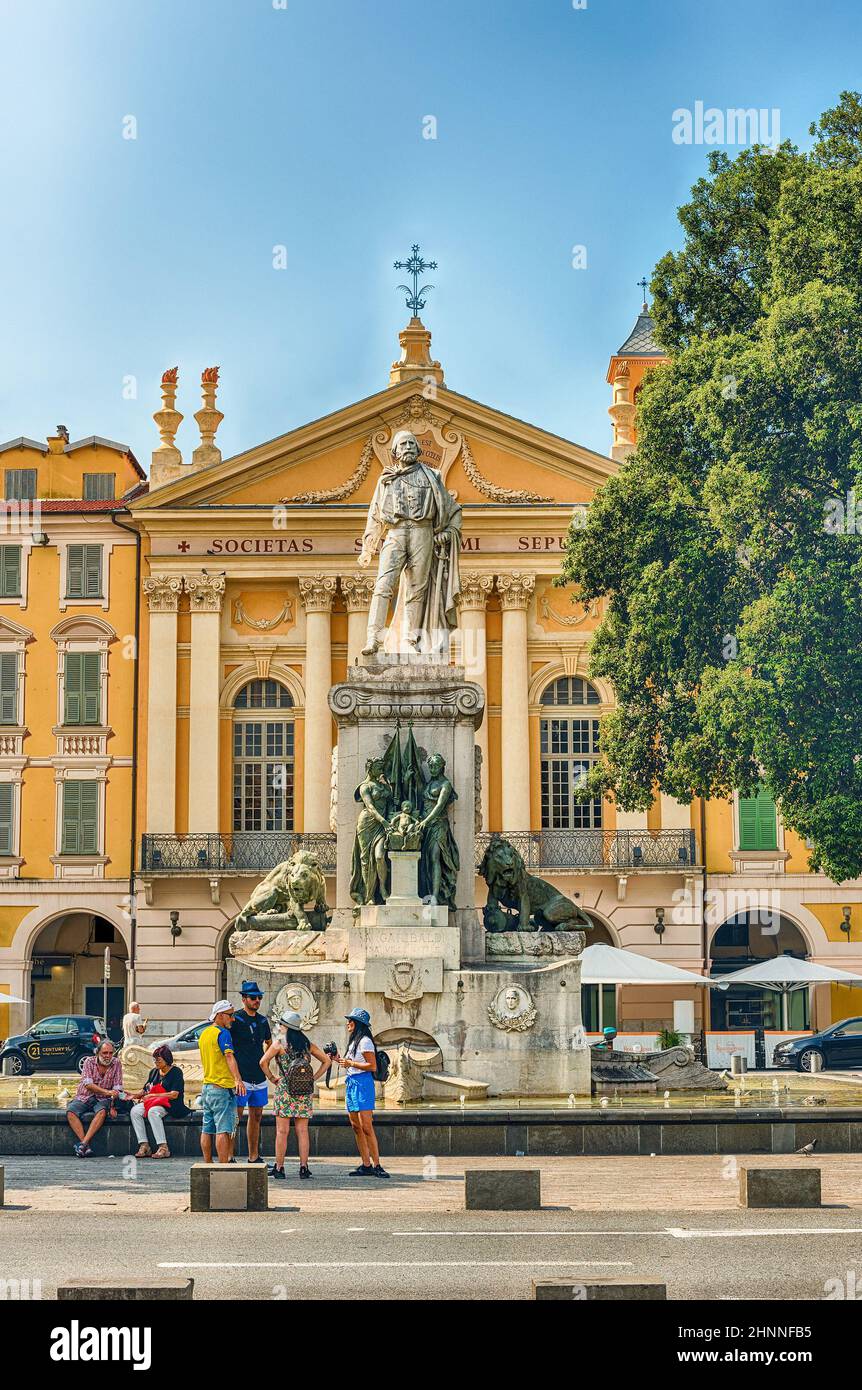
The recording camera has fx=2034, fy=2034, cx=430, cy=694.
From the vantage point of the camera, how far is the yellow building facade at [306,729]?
4919cm

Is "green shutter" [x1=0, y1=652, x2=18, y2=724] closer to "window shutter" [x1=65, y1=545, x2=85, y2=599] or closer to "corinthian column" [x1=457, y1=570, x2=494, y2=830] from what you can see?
"window shutter" [x1=65, y1=545, x2=85, y2=599]

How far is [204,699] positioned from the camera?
50.0 m

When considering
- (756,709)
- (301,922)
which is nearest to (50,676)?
(756,709)

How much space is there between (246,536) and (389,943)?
31946 mm

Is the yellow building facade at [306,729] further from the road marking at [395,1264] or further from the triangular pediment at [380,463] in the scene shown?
the road marking at [395,1264]

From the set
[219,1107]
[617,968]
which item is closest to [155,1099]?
[219,1107]

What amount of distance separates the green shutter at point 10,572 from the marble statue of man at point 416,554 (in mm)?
31734

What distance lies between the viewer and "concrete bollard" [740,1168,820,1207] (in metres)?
13.2

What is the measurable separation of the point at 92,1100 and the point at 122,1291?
9312mm

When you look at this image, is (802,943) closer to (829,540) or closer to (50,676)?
(50,676)

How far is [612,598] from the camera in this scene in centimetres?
3312

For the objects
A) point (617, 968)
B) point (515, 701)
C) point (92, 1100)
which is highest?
point (515, 701)

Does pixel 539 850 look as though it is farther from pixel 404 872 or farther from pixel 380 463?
pixel 404 872

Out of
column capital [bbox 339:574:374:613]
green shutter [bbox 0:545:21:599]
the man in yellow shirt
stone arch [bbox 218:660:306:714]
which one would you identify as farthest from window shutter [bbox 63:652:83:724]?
the man in yellow shirt
